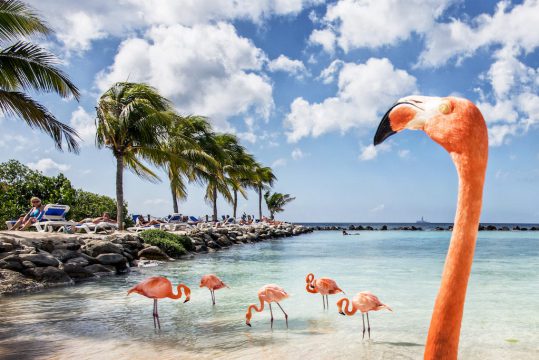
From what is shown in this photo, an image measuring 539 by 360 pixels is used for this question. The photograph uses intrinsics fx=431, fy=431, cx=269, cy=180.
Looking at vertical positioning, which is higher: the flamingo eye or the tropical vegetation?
the tropical vegetation

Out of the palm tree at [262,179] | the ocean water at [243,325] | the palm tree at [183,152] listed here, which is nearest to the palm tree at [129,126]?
the palm tree at [183,152]

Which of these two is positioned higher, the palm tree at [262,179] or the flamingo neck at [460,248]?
the palm tree at [262,179]

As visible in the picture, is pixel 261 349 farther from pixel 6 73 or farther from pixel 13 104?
pixel 6 73

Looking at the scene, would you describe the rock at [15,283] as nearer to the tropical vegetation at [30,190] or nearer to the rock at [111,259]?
the rock at [111,259]

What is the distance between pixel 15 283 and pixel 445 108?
999 cm

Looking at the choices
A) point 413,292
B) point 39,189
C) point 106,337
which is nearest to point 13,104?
point 106,337

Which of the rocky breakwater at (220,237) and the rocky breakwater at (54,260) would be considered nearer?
the rocky breakwater at (54,260)

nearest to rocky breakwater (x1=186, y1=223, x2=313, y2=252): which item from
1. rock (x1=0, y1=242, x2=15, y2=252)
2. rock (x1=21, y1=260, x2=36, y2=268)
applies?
rock (x1=21, y1=260, x2=36, y2=268)

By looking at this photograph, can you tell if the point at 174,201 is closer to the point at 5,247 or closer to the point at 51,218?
the point at 51,218

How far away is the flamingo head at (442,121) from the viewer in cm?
173

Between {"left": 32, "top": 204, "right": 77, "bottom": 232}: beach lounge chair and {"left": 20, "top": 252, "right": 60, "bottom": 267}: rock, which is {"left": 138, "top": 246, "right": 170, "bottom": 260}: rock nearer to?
{"left": 32, "top": 204, "right": 77, "bottom": 232}: beach lounge chair

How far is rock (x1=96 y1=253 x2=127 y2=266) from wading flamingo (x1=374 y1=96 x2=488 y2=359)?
1185cm

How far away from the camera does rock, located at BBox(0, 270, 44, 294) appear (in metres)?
9.02

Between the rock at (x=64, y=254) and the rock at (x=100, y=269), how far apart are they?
19.1 inches
